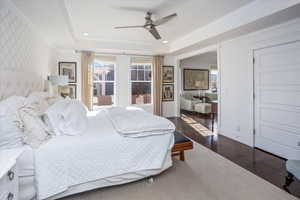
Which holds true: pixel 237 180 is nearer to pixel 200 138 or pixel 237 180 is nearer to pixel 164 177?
pixel 164 177

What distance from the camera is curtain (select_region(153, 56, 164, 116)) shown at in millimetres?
6109

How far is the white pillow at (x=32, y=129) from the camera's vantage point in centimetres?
168

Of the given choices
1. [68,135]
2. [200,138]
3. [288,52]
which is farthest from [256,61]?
[68,135]

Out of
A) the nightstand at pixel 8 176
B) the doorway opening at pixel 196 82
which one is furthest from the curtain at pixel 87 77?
the nightstand at pixel 8 176

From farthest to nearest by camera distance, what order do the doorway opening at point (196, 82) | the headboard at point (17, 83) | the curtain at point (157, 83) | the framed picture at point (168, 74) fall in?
the doorway opening at point (196, 82) < the framed picture at point (168, 74) < the curtain at point (157, 83) < the headboard at point (17, 83)

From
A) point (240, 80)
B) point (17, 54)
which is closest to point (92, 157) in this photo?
point (17, 54)

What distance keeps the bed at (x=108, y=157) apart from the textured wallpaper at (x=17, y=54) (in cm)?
108

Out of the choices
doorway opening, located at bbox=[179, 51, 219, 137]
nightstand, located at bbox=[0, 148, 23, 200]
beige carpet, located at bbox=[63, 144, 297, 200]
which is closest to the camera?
nightstand, located at bbox=[0, 148, 23, 200]

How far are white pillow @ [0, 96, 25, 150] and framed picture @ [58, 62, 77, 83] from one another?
3.84 metres

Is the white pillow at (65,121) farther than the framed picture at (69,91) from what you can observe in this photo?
No

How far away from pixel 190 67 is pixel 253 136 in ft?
17.1

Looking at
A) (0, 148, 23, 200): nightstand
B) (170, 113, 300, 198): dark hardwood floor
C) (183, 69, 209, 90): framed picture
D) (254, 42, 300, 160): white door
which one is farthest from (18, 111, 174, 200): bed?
(183, 69, 209, 90): framed picture

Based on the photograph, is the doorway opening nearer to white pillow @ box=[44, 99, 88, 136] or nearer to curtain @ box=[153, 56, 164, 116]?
curtain @ box=[153, 56, 164, 116]

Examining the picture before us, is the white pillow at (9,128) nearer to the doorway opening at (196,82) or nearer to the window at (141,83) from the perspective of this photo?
the window at (141,83)
